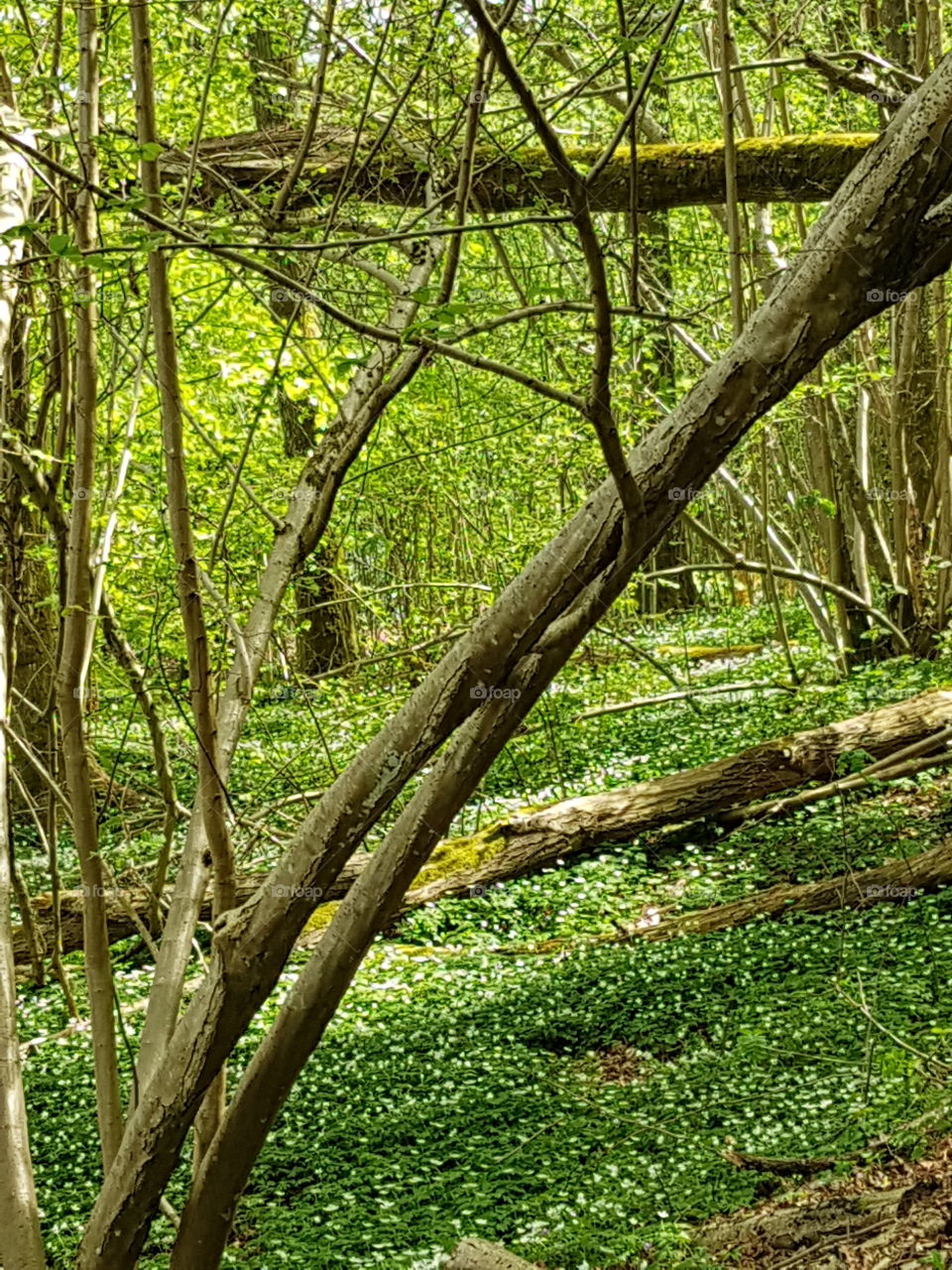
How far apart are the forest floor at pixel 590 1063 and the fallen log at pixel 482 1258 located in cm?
40

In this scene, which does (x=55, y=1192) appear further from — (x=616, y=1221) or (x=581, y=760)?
(x=581, y=760)

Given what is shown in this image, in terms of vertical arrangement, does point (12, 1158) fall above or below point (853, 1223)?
above

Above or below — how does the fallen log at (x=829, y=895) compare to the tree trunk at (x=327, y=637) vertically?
below

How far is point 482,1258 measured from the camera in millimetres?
3357

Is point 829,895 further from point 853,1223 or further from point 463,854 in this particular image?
point 853,1223

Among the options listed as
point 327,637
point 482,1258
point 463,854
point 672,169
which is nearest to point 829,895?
point 463,854

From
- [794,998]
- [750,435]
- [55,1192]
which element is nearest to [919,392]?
[750,435]

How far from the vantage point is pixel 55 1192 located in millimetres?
4945

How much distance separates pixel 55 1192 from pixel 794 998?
3.37m

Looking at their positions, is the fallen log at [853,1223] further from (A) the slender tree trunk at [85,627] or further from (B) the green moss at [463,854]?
(B) the green moss at [463,854]

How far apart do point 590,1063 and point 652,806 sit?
9.93 ft

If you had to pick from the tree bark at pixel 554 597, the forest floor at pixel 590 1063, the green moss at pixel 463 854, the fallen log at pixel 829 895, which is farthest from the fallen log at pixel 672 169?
the tree bark at pixel 554 597

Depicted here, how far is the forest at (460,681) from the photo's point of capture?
242cm

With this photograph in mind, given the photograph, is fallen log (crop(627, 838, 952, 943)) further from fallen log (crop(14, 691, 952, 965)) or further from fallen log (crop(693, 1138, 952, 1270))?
fallen log (crop(693, 1138, 952, 1270))
